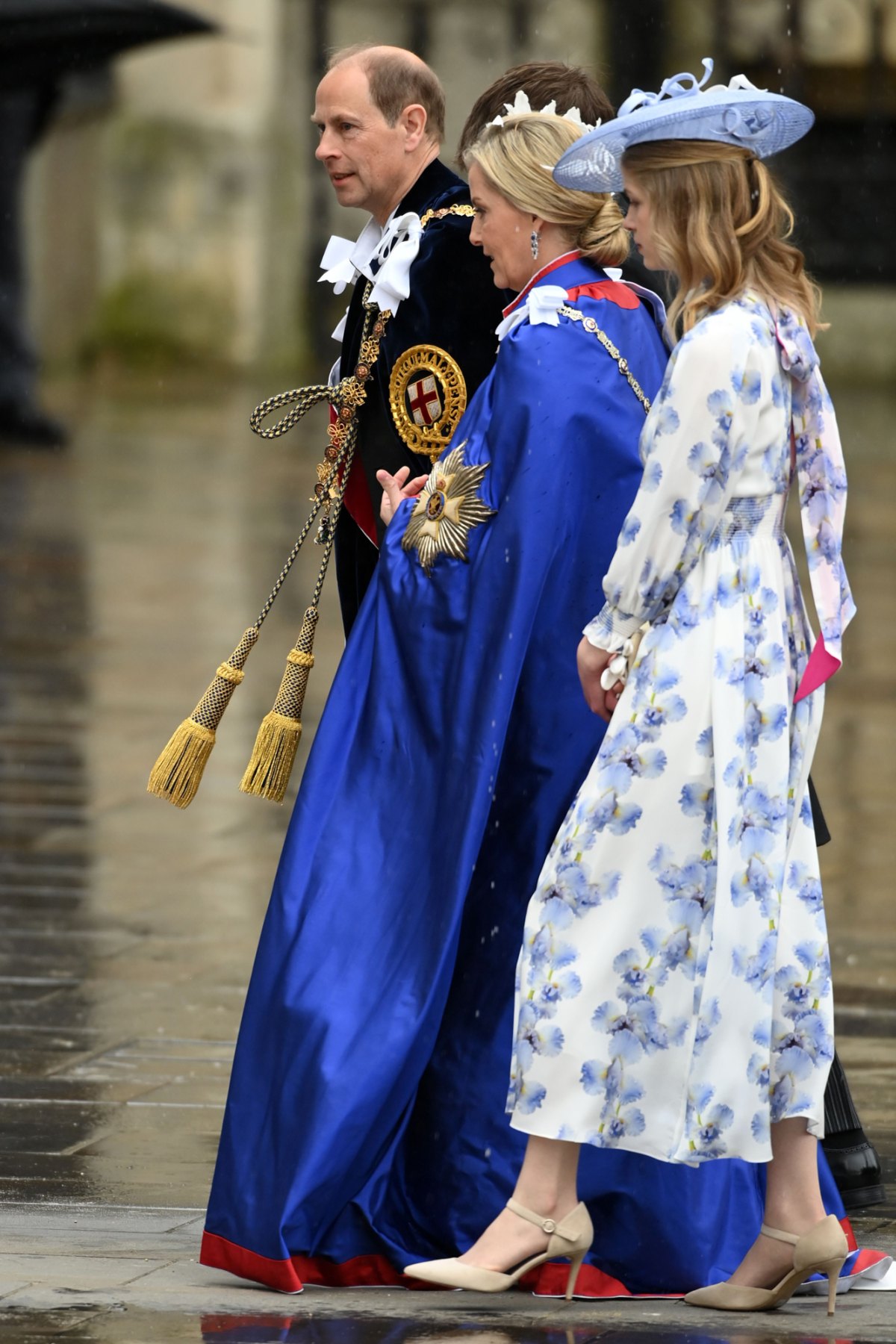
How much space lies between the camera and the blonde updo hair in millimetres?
3693

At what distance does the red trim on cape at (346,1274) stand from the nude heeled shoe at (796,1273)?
0.09 m

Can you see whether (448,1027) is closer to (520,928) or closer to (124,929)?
(520,928)

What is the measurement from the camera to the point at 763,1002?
337cm

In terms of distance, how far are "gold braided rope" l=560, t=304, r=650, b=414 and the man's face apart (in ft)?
1.92

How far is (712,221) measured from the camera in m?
3.40

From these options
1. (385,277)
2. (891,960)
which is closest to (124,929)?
(891,960)

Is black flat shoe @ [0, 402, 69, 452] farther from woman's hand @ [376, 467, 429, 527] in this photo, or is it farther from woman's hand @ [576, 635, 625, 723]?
woman's hand @ [576, 635, 625, 723]

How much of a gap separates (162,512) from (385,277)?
10.8 m

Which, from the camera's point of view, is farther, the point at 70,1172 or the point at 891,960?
the point at 891,960

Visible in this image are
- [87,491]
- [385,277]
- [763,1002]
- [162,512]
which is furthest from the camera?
[87,491]

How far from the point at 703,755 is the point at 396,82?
1.40 metres

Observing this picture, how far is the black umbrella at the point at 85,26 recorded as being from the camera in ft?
52.8

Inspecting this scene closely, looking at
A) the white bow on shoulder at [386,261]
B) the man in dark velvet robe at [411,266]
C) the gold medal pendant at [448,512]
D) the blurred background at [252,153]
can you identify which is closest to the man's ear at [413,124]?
the man in dark velvet robe at [411,266]

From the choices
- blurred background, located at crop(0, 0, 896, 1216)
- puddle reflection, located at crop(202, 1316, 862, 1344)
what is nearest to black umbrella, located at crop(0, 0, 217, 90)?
blurred background, located at crop(0, 0, 896, 1216)
